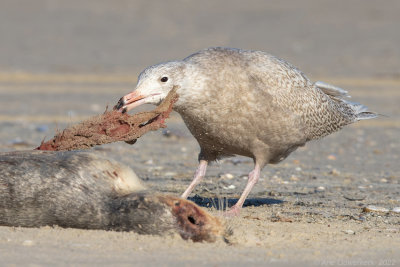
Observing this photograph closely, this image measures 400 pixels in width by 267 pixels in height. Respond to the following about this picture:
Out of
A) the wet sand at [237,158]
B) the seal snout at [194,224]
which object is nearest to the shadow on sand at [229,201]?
the wet sand at [237,158]

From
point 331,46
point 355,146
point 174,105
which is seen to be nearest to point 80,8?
point 331,46

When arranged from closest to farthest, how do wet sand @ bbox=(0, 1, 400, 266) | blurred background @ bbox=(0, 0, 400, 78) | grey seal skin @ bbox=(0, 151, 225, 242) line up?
wet sand @ bbox=(0, 1, 400, 266)
grey seal skin @ bbox=(0, 151, 225, 242)
blurred background @ bbox=(0, 0, 400, 78)

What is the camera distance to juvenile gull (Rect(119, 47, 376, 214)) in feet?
21.8

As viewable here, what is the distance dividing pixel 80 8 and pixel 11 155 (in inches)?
924

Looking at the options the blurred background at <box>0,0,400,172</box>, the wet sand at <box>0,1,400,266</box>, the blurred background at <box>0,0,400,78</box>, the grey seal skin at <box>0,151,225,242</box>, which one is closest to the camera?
the wet sand at <box>0,1,400,266</box>

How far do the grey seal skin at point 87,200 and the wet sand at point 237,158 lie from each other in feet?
0.39

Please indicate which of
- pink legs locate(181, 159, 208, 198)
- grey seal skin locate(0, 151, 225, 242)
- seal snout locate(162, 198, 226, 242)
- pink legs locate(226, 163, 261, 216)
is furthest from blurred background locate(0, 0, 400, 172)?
seal snout locate(162, 198, 226, 242)

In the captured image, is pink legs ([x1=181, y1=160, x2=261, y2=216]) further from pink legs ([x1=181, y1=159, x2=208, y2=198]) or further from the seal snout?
the seal snout

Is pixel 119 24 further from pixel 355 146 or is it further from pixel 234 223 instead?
pixel 234 223

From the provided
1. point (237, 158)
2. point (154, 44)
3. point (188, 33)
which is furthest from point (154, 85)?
point (188, 33)

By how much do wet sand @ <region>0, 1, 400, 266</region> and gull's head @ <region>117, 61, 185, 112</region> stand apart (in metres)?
1.10

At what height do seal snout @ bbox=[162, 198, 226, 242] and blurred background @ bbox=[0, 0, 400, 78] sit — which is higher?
blurred background @ bbox=[0, 0, 400, 78]

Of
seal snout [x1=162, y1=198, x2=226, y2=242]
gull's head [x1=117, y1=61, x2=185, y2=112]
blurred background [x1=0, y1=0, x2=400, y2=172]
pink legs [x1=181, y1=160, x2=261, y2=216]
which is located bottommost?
seal snout [x1=162, y1=198, x2=226, y2=242]

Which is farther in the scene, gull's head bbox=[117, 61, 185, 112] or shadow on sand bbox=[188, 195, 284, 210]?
shadow on sand bbox=[188, 195, 284, 210]
